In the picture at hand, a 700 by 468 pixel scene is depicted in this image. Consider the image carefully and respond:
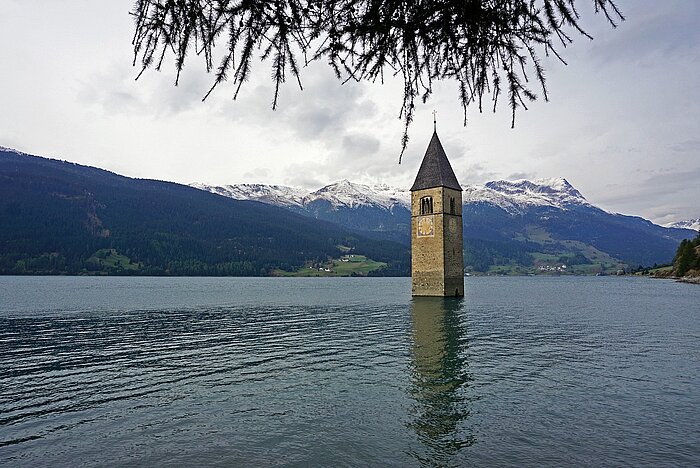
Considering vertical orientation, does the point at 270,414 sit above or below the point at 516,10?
below

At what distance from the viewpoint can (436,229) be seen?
67750 mm

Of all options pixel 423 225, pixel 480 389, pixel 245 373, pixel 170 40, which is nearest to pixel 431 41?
pixel 170 40

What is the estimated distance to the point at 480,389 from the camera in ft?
62.6

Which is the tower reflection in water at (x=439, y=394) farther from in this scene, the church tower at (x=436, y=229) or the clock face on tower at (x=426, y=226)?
the clock face on tower at (x=426, y=226)

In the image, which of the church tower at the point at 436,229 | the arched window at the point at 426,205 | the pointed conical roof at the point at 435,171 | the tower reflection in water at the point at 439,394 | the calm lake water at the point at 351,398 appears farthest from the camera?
the pointed conical roof at the point at 435,171

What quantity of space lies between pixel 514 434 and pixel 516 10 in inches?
488

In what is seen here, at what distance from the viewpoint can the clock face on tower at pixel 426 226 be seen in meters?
68.1

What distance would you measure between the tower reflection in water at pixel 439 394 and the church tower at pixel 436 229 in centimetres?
2928

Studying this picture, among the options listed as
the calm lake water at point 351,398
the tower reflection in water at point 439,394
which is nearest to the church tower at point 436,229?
the tower reflection in water at point 439,394

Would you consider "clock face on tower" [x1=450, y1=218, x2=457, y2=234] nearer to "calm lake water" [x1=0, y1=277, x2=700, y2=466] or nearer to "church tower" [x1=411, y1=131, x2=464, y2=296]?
"church tower" [x1=411, y1=131, x2=464, y2=296]

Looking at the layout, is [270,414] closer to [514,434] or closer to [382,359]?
[514,434]

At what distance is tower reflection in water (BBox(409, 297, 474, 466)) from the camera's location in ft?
42.9

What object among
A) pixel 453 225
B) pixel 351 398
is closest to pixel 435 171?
pixel 453 225

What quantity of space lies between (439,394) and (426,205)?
53.0 metres
